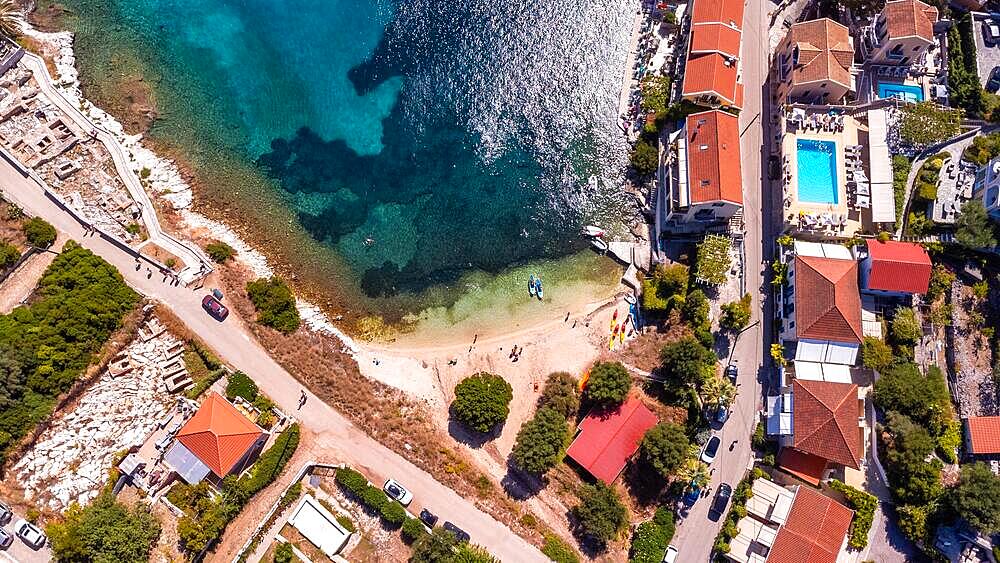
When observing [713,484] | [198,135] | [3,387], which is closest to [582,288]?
[713,484]

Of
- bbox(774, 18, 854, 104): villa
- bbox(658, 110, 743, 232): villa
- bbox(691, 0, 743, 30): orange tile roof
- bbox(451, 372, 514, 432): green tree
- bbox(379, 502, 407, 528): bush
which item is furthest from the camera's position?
bbox(691, 0, 743, 30): orange tile roof

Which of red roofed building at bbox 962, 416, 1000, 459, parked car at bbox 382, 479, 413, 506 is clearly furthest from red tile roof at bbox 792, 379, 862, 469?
parked car at bbox 382, 479, 413, 506

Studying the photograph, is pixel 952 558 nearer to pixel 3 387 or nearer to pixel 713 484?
pixel 713 484

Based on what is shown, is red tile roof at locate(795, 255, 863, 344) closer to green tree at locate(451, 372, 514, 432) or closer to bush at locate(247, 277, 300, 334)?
green tree at locate(451, 372, 514, 432)

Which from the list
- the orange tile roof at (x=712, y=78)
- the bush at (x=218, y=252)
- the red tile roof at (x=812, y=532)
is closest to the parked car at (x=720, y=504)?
the red tile roof at (x=812, y=532)

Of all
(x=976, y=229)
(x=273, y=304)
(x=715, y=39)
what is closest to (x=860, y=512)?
(x=976, y=229)

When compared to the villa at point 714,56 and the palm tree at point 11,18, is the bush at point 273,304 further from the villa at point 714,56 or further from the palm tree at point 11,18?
the villa at point 714,56
